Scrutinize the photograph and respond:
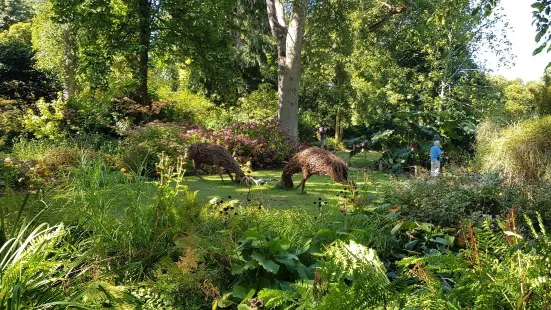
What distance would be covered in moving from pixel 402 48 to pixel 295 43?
530 inches

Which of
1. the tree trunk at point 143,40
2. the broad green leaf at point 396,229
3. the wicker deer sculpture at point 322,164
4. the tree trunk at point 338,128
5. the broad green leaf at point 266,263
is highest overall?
the tree trunk at point 143,40

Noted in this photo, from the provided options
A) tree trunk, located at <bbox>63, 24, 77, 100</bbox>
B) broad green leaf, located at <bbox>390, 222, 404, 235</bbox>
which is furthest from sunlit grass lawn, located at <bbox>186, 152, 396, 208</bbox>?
tree trunk, located at <bbox>63, 24, 77, 100</bbox>

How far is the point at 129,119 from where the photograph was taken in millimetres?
15359

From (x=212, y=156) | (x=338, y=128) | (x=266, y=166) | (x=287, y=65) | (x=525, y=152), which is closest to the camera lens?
(x=212, y=156)

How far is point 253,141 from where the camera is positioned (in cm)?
1398

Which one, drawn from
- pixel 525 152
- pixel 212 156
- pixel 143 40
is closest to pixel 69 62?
pixel 143 40

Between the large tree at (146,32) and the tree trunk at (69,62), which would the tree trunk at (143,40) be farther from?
the tree trunk at (69,62)

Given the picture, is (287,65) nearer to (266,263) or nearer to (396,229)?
(396,229)

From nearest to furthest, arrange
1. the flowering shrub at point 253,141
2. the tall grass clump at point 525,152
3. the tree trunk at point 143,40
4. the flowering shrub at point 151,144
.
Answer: the tall grass clump at point 525,152 < the flowering shrub at point 151,144 < the flowering shrub at point 253,141 < the tree trunk at point 143,40

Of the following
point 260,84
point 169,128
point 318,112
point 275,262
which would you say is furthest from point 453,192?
point 318,112

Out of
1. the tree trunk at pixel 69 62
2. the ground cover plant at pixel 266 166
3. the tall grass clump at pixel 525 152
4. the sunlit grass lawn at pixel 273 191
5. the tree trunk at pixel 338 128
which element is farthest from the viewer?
the tree trunk at pixel 338 128

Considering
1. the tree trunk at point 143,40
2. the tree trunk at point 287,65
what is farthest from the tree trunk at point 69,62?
the tree trunk at point 287,65

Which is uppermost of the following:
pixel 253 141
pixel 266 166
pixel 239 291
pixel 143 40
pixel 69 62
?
pixel 69 62

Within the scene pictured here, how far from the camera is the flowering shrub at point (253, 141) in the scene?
547 inches
